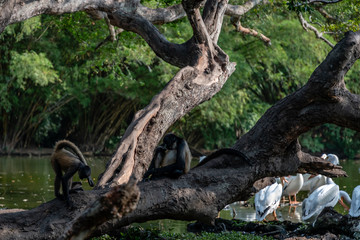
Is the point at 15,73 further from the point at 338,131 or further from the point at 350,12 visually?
the point at 338,131

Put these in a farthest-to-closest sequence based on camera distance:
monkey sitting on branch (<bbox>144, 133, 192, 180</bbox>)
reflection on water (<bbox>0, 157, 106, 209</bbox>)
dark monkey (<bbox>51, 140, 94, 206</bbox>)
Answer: reflection on water (<bbox>0, 157, 106, 209</bbox>) → monkey sitting on branch (<bbox>144, 133, 192, 180</bbox>) → dark monkey (<bbox>51, 140, 94, 206</bbox>)

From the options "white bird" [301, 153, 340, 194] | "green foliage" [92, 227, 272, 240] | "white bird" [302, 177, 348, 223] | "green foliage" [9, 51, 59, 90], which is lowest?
"white bird" [301, 153, 340, 194]

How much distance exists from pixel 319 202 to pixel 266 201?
939 millimetres

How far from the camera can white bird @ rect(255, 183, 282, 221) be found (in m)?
9.97

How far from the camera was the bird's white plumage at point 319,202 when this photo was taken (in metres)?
10.1

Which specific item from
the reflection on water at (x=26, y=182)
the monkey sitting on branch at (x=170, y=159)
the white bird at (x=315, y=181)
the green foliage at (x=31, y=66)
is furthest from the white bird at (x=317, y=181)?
the green foliage at (x=31, y=66)

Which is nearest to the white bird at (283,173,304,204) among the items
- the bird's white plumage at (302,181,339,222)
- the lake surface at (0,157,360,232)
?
the lake surface at (0,157,360,232)

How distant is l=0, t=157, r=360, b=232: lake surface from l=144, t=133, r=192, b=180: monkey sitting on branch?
6.91 feet

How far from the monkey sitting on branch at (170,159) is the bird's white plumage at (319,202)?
3.88 metres

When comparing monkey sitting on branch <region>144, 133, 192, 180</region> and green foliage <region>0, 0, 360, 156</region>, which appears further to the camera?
green foliage <region>0, 0, 360, 156</region>

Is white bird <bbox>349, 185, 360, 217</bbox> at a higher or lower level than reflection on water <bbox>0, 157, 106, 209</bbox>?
higher

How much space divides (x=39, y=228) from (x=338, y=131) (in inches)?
1029

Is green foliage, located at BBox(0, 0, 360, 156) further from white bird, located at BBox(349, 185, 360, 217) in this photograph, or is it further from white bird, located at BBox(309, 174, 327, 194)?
white bird, located at BBox(349, 185, 360, 217)

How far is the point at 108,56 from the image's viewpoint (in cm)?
1322
